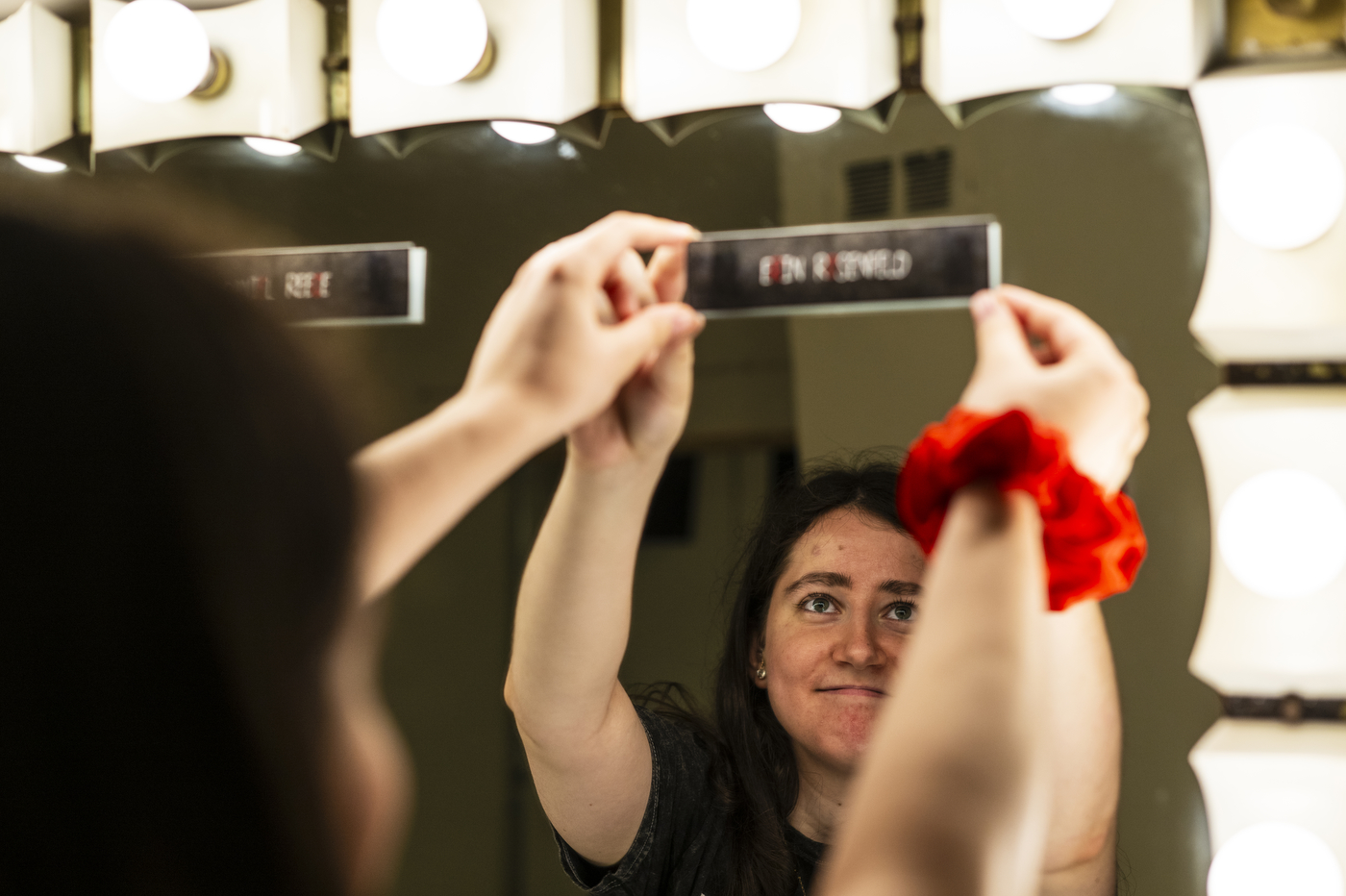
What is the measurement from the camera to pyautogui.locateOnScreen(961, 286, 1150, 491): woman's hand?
542mm

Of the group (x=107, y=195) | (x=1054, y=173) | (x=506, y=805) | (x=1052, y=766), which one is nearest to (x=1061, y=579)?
(x=1052, y=766)

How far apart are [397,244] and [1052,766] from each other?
0.49 meters

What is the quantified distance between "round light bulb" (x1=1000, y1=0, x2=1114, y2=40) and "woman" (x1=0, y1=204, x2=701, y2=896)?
18.7 inches

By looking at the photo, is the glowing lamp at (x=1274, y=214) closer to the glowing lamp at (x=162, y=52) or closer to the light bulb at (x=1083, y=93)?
the light bulb at (x=1083, y=93)

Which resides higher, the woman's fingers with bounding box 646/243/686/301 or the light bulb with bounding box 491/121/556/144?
the light bulb with bounding box 491/121/556/144

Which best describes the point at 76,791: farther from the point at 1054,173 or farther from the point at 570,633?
the point at 1054,173

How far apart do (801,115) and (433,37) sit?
229 mm

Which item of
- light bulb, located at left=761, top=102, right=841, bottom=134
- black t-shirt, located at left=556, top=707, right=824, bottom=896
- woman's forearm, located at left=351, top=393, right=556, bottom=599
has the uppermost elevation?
light bulb, located at left=761, top=102, right=841, bottom=134

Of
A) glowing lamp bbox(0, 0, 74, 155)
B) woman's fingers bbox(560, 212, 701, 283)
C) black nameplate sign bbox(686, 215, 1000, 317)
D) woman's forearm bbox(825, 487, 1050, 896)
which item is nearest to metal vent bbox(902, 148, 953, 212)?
black nameplate sign bbox(686, 215, 1000, 317)

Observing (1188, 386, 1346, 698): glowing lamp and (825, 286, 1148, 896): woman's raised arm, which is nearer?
(825, 286, 1148, 896): woman's raised arm

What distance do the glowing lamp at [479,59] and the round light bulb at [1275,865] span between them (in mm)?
551

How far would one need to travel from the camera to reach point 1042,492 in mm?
418

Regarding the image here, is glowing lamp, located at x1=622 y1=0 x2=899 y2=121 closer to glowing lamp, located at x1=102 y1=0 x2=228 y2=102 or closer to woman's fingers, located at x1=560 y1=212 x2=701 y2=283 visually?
woman's fingers, located at x1=560 y1=212 x2=701 y2=283

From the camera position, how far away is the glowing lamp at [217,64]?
2.38 feet
